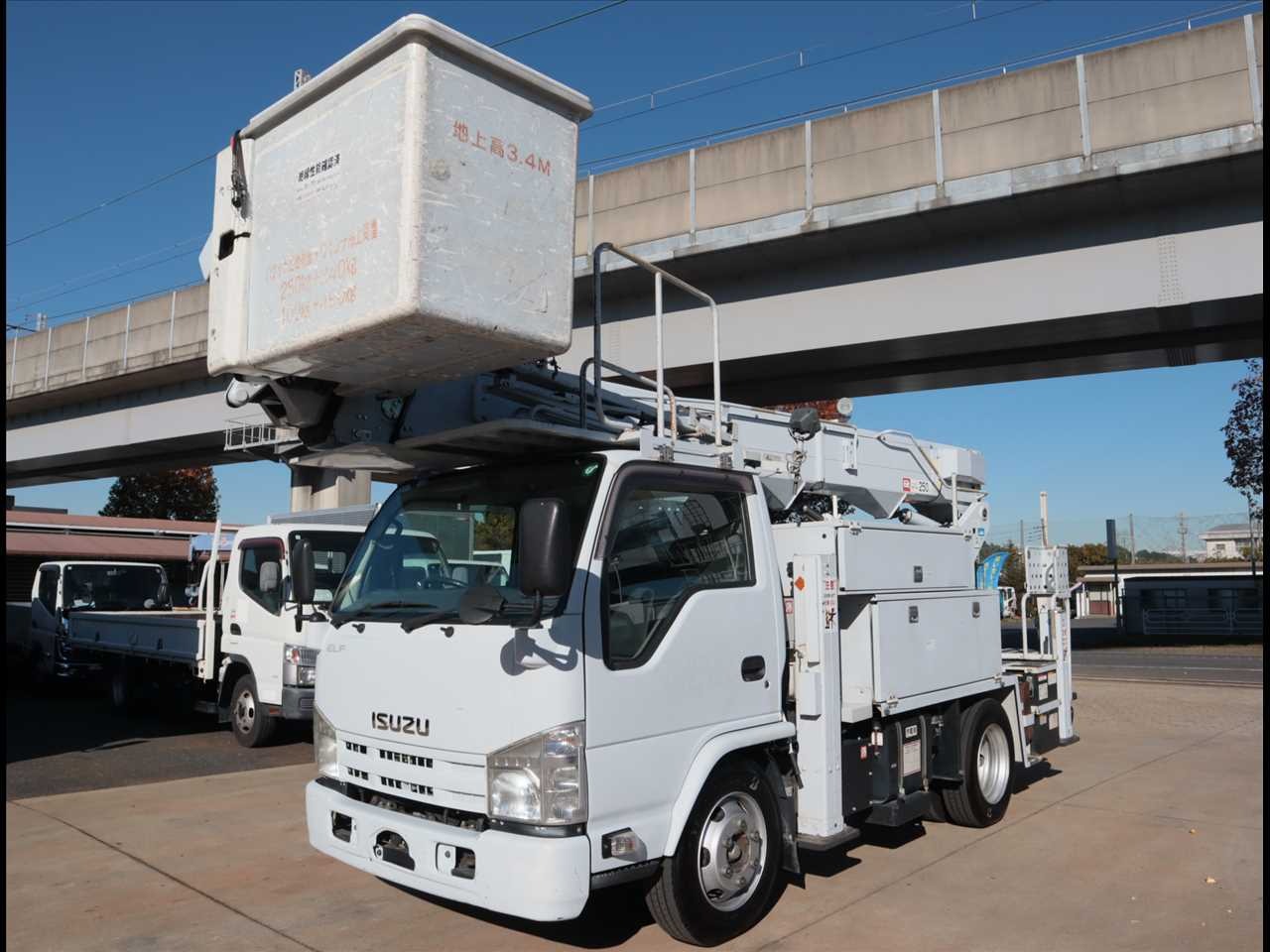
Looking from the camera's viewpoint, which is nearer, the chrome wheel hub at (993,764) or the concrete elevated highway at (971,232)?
the chrome wheel hub at (993,764)

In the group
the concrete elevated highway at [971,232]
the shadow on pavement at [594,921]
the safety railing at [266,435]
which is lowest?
the shadow on pavement at [594,921]

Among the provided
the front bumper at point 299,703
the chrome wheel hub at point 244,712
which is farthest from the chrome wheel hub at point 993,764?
the chrome wheel hub at point 244,712

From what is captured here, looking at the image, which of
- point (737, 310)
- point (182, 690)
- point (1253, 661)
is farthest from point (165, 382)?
point (1253, 661)

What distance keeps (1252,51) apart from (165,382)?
20630mm

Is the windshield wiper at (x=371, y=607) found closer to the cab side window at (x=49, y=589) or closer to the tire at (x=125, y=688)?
the tire at (x=125, y=688)

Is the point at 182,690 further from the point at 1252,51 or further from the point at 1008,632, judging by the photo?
the point at 1008,632

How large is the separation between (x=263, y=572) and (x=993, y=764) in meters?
7.29

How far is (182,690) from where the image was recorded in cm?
1274

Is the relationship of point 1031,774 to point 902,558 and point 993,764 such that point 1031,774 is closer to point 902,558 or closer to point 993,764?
point 993,764

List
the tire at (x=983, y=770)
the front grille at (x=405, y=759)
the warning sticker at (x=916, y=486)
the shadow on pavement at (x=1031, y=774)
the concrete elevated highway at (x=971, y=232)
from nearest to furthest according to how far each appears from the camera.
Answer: the front grille at (x=405, y=759) → the tire at (x=983, y=770) → the warning sticker at (x=916, y=486) → the shadow on pavement at (x=1031, y=774) → the concrete elevated highway at (x=971, y=232)

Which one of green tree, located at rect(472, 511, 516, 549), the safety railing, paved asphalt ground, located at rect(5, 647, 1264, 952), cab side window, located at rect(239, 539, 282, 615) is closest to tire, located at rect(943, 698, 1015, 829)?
paved asphalt ground, located at rect(5, 647, 1264, 952)

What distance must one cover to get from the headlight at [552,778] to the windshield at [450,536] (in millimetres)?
632

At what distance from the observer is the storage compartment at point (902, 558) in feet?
19.0

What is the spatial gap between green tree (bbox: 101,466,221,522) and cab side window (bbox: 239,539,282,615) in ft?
146
